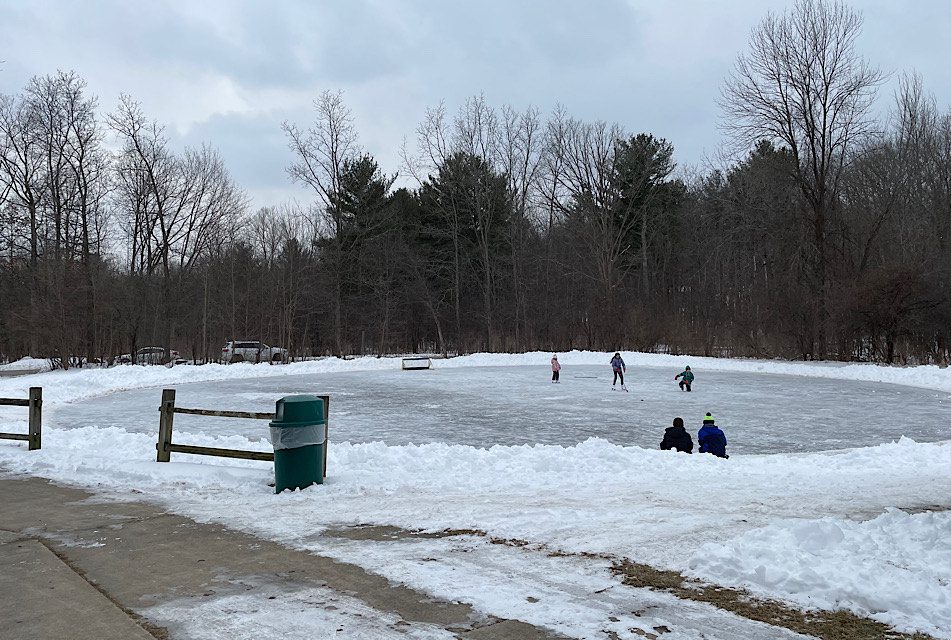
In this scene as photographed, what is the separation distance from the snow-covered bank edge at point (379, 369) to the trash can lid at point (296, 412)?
16808 mm

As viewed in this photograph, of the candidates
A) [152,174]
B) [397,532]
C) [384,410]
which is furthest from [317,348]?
[397,532]

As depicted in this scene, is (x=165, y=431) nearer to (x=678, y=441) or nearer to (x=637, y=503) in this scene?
(x=637, y=503)

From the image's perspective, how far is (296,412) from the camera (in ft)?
26.2

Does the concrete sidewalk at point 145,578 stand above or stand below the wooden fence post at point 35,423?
below

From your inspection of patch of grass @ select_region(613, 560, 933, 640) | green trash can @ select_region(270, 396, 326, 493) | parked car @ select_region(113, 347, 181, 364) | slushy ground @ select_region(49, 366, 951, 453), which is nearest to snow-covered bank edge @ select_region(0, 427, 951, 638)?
patch of grass @ select_region(613, 560, 933, 640)

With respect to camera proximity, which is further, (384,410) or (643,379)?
(643,379)

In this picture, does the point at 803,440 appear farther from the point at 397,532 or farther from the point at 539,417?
the point at 397,532

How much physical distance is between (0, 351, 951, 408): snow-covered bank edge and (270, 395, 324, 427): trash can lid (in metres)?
16.8

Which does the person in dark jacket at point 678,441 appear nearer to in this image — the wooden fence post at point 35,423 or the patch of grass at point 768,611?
the patch of grass at point 768,611

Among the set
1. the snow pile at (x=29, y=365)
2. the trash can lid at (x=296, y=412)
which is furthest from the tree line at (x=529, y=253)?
the trash can lid at (x=296, y=412)

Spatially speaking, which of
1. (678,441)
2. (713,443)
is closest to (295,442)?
(678,441)

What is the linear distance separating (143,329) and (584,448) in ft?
153

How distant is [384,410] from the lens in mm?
18594

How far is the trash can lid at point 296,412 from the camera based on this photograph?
26.1 feet
